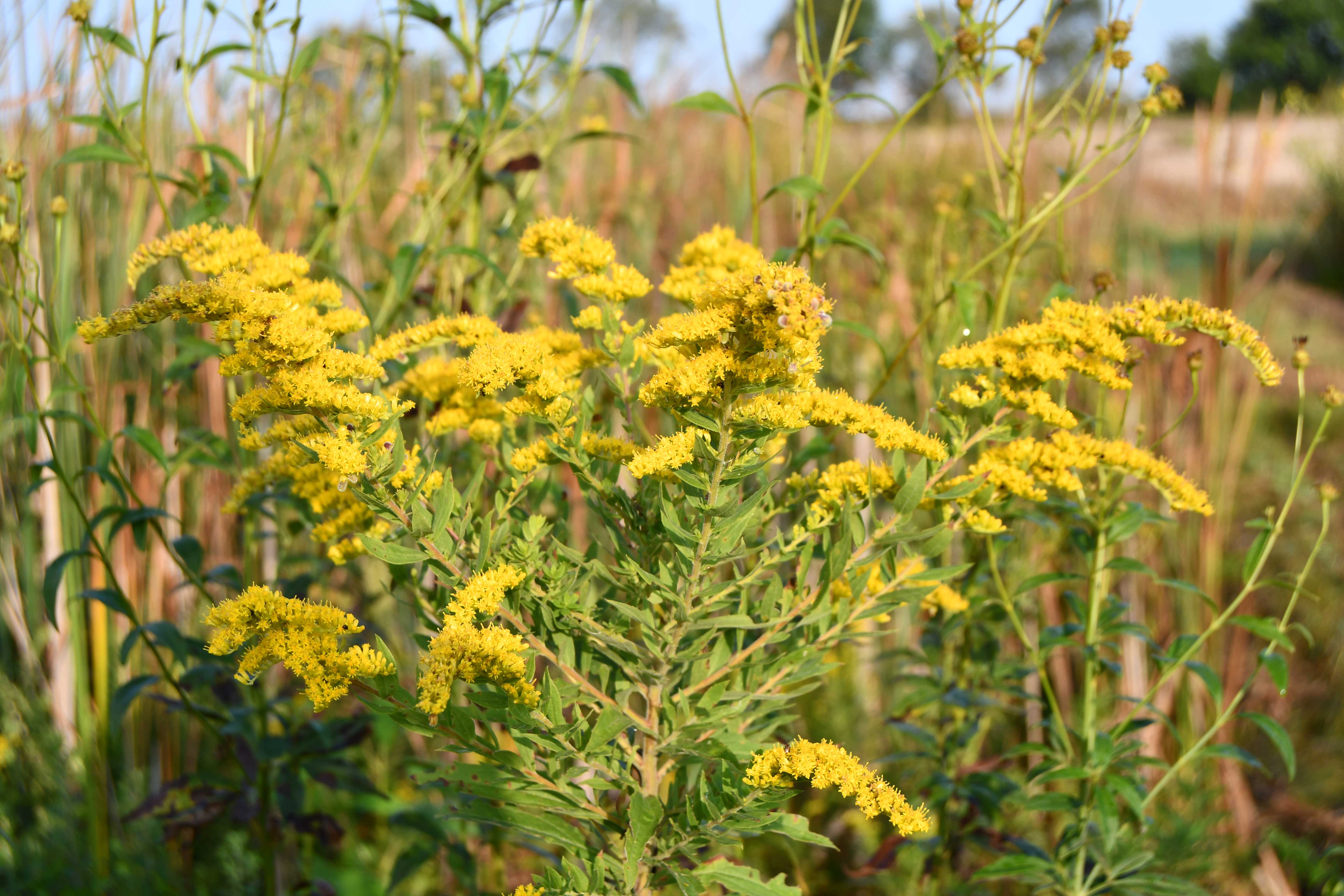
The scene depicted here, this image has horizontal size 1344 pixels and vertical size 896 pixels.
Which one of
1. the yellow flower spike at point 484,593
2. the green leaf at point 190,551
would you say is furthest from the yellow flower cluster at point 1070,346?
the green leaf at point 190,551

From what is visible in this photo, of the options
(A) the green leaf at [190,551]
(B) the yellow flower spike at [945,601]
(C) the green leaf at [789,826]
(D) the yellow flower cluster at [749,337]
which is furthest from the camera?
(A) the green leaf at [190,551]

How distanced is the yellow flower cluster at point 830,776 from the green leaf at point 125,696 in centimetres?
138

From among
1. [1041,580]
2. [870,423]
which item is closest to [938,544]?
[870,423]

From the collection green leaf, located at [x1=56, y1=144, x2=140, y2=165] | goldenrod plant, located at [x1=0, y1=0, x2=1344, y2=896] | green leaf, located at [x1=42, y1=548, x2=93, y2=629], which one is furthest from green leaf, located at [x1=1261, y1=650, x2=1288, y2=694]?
green leaf, located at [x1=56, y1=144, x2=140, y2=165]

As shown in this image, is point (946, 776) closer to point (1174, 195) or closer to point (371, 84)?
point (371, 84)

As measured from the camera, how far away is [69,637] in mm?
2582

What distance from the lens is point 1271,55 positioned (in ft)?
122

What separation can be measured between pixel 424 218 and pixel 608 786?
1415mm

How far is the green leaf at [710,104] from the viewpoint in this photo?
1.78 meters

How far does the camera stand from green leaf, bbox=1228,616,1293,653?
1.63 m

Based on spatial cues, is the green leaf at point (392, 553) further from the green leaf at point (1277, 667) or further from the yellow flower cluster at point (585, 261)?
the green leaf at point (1277, 667)

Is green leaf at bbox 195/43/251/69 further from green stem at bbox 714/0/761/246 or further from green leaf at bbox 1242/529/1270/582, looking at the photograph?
green leaf at bbox 1242/529/1270/582

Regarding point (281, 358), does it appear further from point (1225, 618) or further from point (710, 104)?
point (1225, 618)

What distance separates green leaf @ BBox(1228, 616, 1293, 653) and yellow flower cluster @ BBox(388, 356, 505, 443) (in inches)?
53.1
